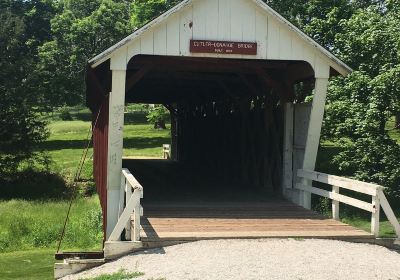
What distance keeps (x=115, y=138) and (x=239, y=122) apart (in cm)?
755

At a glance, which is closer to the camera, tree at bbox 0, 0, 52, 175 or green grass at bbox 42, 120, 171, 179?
tree at bbox 0, 0, 52, 175

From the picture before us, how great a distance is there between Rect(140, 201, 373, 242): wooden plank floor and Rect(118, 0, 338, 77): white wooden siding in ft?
10.3

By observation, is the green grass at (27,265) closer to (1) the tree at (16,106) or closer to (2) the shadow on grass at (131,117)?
(1) the tree at (16,106)

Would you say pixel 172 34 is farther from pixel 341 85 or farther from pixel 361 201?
pixel 341 85

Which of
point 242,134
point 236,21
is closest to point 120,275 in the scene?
point 236,21

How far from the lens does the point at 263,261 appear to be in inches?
322

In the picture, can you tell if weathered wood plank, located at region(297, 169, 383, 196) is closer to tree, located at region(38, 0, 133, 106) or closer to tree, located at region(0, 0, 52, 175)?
tree, located at region(0, 0, 52, 175)

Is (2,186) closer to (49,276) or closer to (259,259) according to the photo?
(49,276)

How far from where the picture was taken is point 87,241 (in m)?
14.3

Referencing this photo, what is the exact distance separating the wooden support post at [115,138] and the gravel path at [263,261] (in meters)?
2.48

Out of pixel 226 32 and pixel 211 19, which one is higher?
pixel 211 19

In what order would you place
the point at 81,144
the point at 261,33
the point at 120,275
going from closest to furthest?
the point at 120,275 < the point at 261,33 < the point at 81,144

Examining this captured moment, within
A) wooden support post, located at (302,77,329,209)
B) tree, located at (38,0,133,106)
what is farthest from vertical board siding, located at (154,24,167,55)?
tree, located at (38,0,133,106)

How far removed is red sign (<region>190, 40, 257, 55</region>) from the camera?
11531mm
